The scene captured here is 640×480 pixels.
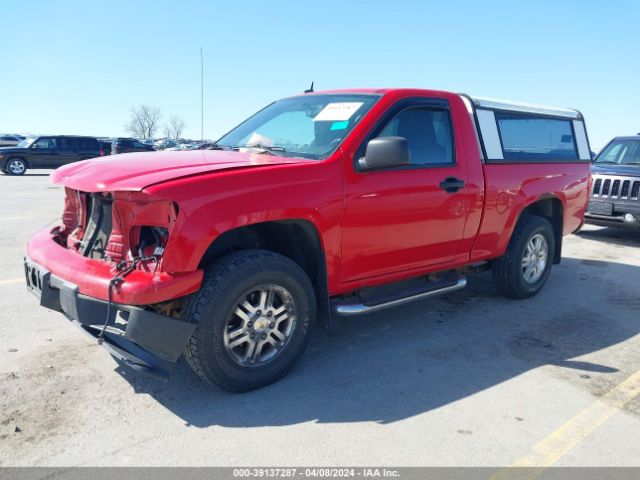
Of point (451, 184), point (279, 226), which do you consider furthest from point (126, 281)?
point (451, 184)

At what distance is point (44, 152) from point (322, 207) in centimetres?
2220

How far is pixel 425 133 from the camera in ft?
14.4

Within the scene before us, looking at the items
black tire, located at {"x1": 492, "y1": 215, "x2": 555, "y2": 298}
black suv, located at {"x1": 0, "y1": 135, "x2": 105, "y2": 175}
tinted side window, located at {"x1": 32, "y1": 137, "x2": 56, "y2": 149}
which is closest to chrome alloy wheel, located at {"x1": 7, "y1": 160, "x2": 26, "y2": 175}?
black suv, located at {"x1": 0, "y1": 135, "x2": 105, "y2": 175}

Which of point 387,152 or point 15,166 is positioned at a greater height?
point 387,152

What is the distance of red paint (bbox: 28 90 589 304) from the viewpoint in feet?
9.68

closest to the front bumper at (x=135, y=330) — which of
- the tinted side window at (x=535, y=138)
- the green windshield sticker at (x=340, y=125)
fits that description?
the green windshield sticker at (x=340, y=125)

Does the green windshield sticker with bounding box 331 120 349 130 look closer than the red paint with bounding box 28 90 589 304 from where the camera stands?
No

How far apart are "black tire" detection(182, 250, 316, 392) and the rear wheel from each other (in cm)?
2210

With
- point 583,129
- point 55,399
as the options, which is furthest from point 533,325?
point 55,399

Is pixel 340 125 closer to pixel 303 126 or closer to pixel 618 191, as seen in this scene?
pixel 303 126

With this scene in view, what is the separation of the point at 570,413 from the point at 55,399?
10.3ft

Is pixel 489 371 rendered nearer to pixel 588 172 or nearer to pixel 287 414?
pixel 287 414

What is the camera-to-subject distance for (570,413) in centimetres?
331

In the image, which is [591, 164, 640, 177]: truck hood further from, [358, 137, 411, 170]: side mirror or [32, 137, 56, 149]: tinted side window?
[32, 137, 56, 149]: tinted side window
